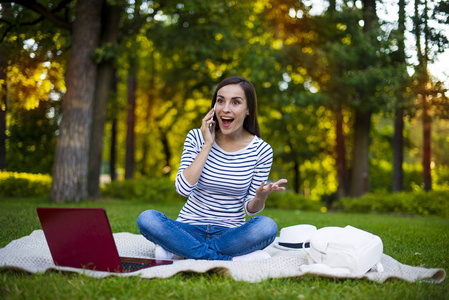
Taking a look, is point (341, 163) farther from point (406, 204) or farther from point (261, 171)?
point (261, 171)

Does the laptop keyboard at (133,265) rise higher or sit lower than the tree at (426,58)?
lower

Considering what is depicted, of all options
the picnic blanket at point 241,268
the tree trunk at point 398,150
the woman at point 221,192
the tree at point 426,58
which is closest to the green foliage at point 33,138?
the picnic blanket at point 241,268

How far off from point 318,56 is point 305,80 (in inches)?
51.9

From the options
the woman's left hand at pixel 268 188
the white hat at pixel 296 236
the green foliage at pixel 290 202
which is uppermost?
Answer: the woman's left hand at pixel 268 188

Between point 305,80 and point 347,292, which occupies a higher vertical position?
point 305,80

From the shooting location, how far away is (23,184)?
9.67 metres

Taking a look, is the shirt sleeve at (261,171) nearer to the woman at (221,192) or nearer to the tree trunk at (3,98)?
the woman at (221,192)

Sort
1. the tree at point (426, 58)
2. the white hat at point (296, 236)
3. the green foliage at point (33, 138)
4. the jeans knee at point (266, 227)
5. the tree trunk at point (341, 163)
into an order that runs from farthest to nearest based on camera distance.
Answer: the tree trunk at point (341, 163)
the green foliage at point (33, 138)
the tree at point (426, 58)
the white hat at point (296, 236)
the jeans knee at point (266, 227)

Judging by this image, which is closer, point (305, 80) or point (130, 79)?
point (305, 80)

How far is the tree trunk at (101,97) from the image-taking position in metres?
9.95

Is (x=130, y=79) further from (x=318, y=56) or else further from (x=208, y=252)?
(x=208, y=252)

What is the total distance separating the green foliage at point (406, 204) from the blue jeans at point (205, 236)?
8011 millimetres

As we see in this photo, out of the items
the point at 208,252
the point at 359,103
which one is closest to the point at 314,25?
the point at 359,103

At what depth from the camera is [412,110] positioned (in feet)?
34.7
